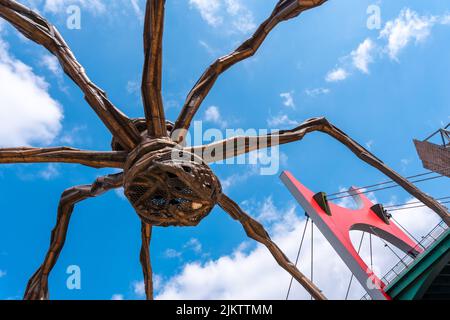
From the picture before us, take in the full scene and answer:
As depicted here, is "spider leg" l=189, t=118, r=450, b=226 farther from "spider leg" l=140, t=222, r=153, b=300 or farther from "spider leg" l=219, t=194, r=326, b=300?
"spider leg" l=140, t=222, r=153, b=300

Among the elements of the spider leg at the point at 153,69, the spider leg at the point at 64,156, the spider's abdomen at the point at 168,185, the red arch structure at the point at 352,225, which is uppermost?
the red arch structure at the point at 352,225

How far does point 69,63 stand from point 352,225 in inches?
797

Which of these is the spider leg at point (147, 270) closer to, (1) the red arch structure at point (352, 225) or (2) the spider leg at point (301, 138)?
(2) the spider leg at point (301, 138)

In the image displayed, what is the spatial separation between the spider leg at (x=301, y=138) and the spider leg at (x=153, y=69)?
0.55 m

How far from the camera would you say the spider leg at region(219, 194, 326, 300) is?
6.16m

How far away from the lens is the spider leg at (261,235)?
20.2 ft

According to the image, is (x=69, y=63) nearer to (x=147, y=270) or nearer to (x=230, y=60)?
(x=230, y=60)

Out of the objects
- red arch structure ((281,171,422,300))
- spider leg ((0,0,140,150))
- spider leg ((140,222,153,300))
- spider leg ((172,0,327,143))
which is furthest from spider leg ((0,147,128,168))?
red arch structure ((281,171,422,300))

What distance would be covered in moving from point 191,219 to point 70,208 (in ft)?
7.14

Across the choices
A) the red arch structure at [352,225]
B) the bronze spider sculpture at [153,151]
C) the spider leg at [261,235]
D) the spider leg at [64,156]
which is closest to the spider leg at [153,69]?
the bronze spider sculpture at [153,151]
